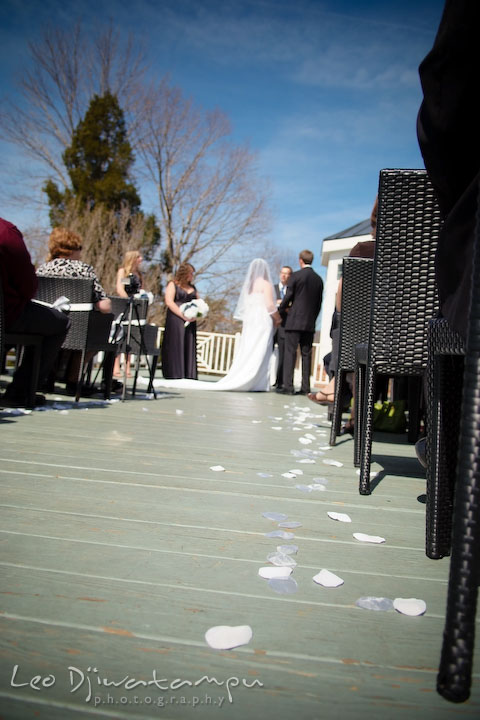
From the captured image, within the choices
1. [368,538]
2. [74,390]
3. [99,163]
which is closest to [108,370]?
[74,390]

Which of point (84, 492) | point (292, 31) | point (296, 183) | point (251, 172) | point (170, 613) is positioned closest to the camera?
point (170, 613)

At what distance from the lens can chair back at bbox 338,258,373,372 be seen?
9.45ft

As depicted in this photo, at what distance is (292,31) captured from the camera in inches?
457

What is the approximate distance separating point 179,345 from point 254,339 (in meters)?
1.16

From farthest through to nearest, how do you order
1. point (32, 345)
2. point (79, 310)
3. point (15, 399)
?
point (79, 310)
point (15, 399)
point (32, 345)

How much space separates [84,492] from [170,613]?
2.52 ft

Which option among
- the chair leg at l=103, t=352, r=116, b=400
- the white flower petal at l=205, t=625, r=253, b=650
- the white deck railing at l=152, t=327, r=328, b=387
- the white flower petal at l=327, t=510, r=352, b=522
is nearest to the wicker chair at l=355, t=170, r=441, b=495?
the white flower petal at l=327, t=510, r=352, b=522

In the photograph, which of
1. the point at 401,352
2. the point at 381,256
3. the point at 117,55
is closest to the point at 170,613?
the point at 401,352

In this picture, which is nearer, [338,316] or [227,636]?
[227,636]

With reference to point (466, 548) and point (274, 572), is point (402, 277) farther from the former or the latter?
point (466, 548)

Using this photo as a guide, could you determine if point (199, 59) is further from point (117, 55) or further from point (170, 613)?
point (170, 613)

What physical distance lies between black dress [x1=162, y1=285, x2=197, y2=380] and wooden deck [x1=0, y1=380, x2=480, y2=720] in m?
5.47

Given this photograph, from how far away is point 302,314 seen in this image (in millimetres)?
7094

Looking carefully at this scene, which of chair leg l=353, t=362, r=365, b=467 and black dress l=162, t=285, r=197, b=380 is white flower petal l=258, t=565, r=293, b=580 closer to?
chair leg l=353, t=362, r=365, b=467
